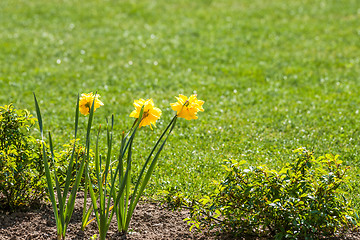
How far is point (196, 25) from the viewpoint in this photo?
38.2 feet

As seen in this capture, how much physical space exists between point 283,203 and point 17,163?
7.38 ft

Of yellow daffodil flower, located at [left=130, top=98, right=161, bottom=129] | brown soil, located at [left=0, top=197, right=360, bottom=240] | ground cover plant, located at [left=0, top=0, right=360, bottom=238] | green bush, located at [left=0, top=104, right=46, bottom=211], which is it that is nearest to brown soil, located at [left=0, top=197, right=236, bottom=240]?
brown soil, located at [left=0, top=197, right=360, bottom=240]

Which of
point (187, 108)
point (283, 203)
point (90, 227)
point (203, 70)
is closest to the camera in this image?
point (187, 108)

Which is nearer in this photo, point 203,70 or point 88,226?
point 88,226

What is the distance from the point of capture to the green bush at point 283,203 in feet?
11.6

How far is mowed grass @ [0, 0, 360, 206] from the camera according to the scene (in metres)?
6.10

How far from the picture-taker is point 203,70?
9008mm

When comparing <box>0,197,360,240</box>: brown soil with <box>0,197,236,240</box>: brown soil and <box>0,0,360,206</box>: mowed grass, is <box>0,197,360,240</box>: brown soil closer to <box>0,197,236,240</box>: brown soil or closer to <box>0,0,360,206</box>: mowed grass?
<box>0,197,236,240</box>: brown soil

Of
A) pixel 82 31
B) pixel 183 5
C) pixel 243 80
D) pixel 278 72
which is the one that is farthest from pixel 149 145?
pixel 183 5

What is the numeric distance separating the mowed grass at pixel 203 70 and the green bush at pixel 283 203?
0.66 meters

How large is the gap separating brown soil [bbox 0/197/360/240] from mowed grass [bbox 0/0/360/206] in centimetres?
37

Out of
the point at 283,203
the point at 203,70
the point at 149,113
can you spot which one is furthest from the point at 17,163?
the point at 203,70

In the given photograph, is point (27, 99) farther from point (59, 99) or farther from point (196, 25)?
point (196, 25)

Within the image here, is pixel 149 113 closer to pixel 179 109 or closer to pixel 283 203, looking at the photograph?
pixel 179 109
